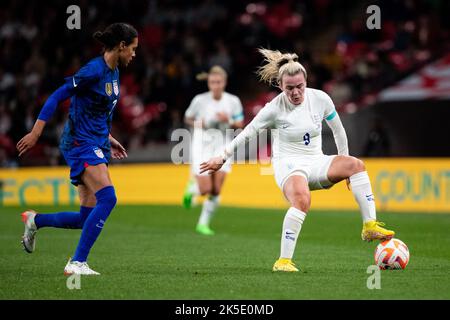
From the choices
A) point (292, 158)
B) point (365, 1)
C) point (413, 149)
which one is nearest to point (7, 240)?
point (292, 158)

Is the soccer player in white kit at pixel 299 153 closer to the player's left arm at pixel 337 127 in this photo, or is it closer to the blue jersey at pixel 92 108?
the player's left arm at pixel 337 127

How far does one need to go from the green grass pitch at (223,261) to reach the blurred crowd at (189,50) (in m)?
6.48

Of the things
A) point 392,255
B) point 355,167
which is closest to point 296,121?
point 355,167

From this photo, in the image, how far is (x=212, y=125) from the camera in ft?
45.9

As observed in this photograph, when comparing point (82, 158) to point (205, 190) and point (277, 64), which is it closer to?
point (277, 64)

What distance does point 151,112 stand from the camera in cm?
2266

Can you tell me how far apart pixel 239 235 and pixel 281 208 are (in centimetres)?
623

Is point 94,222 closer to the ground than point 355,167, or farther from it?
closer to the ground

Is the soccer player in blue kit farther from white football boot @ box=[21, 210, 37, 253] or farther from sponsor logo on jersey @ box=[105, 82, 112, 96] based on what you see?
white football boot @ box=[21, 210, 37, 253]

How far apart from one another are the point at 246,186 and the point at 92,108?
38.9 ft

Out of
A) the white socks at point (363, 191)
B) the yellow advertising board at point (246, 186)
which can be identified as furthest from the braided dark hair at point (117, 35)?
the yellow advertising board at point (246, 186)

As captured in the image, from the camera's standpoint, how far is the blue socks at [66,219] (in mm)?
8492

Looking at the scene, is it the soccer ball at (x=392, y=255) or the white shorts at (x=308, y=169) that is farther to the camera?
the white shorts at (x=308, y=169)
